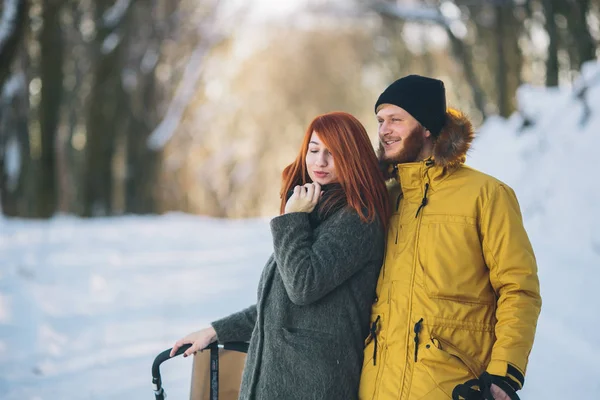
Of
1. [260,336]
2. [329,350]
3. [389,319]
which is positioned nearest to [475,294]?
[389,319]

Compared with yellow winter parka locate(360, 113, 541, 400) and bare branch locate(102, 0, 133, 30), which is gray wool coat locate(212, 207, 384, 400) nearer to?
yellow winter parka locate(360, 113, 541, 400)

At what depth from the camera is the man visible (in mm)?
2529

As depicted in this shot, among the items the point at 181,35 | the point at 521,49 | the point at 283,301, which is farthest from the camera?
the point at 181,35

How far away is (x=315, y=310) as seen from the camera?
278 cm

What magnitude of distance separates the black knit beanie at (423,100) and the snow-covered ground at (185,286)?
3.94 ft

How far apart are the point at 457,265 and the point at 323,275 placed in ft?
1.69

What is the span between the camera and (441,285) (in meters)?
2.61

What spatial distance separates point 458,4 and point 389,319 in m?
16.3

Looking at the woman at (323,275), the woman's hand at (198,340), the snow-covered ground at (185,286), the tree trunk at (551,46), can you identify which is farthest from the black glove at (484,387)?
the tree trunk at (551,46)

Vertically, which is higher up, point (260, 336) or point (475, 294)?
point (475, 294)

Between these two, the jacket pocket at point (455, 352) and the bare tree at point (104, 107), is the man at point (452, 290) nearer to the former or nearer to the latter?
the jacket pocket at point (455, 352)

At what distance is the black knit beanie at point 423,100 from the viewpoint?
293 centimetres

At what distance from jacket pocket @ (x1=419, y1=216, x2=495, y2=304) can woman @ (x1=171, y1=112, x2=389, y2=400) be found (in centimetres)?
29

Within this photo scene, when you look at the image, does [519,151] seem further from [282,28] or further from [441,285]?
[282,28]
